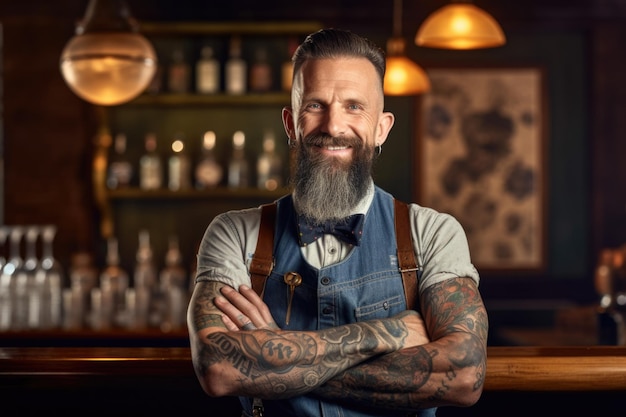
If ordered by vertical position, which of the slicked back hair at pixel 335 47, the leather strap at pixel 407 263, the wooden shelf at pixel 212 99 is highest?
the wooden shelf at pixel 212 99

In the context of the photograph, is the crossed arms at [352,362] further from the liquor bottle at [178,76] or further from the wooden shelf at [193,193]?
the liquor bottle at [178,76]

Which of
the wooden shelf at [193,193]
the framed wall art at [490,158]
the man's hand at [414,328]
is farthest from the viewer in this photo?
the framed wall art at [490,158]

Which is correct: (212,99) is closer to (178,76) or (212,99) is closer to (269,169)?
(178,76)

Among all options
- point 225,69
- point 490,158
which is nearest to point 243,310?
point 225,69

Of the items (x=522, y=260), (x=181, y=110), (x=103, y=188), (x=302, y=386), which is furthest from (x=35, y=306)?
(x=302, y=386)

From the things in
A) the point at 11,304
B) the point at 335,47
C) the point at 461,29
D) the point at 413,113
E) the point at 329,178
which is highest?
the point at 461,29

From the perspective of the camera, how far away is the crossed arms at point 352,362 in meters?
1.71

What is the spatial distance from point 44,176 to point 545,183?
10.4 feet

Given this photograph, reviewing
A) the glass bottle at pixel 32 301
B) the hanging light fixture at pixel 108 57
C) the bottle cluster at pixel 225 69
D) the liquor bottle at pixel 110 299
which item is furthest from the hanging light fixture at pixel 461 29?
the glass bottle at pixel 32 301

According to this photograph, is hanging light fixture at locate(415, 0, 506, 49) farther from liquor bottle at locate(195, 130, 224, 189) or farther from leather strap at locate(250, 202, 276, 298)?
liquor bottle at locate(195, 130, 224, 189)

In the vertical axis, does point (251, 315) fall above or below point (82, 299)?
above

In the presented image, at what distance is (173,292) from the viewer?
4797 mm

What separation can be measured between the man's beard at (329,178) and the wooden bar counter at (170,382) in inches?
17.9

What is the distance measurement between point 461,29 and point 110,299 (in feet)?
7.79
